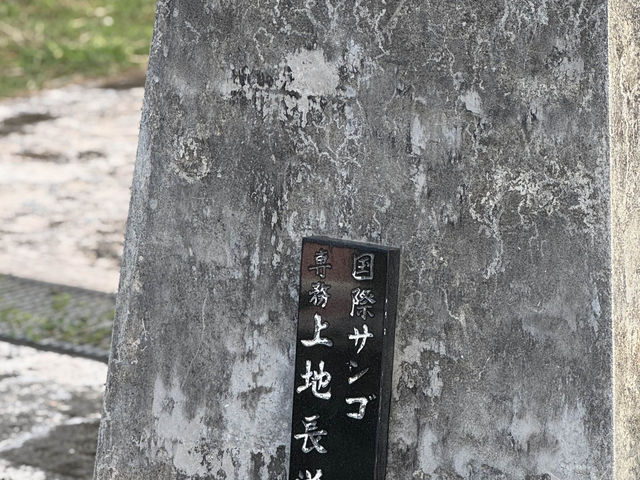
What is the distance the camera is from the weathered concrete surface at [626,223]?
2.62 m

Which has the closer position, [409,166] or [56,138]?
[409,166]

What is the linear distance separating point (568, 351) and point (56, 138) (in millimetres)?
7036

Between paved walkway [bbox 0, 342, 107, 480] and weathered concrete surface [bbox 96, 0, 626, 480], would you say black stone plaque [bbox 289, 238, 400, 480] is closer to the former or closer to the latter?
weathered concrete surface [bbox 96, 0, 626, 480]

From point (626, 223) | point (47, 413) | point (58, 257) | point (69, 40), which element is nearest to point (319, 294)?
point (626, 223)

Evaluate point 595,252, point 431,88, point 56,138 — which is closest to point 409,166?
point 431,88

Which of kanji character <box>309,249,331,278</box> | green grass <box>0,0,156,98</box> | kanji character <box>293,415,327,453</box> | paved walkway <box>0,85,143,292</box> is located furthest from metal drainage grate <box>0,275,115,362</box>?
green grass <box>0,0,156,98</box>

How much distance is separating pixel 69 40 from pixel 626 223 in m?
9.79

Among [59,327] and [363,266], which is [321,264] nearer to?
[363,266]

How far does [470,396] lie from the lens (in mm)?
2732

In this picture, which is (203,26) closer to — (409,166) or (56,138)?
(409,166)

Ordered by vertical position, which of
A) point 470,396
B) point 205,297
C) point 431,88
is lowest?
point 470,396

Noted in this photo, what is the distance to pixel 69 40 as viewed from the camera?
38.5ft

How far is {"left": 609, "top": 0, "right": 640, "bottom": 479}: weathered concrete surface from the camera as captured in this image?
2.62 metres

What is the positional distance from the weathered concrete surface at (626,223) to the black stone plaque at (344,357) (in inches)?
21.2
